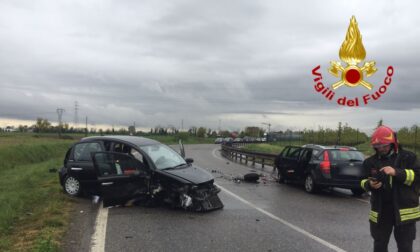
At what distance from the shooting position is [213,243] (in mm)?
6277

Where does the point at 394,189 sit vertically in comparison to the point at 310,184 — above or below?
above

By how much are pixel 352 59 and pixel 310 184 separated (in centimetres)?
417

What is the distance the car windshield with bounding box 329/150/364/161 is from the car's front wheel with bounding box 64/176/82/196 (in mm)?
6775

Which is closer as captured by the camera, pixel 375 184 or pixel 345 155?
pixel 375 184

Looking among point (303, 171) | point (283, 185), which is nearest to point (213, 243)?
point (303, 171)

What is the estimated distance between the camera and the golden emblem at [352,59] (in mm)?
12961

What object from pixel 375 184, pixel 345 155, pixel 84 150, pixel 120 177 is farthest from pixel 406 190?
pixel 84 150

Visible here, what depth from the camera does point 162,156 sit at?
380 inches

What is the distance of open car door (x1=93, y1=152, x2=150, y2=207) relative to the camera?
29.5 ft

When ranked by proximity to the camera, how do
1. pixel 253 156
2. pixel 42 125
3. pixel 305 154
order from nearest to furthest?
pixel 305 154, pixel 253 156, pixel 42 125

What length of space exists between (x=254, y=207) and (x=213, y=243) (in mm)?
3261

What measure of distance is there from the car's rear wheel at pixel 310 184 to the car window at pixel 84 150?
19.6 feet

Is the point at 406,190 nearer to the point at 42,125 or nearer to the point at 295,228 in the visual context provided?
the point at 295,228

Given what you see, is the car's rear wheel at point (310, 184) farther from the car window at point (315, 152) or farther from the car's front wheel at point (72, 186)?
the car's front wheel at point (72, 186)
